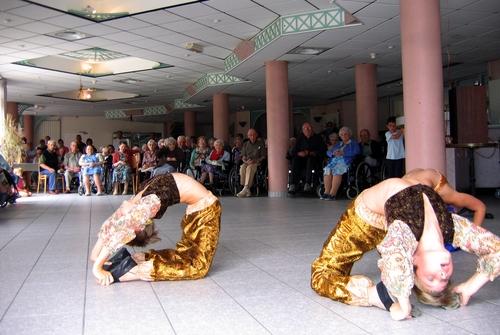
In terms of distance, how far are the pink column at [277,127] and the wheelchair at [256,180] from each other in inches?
13.1

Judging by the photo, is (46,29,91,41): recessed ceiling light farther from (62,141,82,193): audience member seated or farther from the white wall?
the white wall

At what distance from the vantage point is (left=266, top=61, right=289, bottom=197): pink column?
950cm

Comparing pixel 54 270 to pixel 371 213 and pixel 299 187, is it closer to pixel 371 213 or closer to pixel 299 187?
pixel 371 213

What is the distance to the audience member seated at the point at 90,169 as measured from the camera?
10844 mm

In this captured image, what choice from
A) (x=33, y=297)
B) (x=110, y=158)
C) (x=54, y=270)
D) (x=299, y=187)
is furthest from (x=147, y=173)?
(x=33, y=297)

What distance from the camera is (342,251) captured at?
2.26 meters

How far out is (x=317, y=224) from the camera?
4879 mm

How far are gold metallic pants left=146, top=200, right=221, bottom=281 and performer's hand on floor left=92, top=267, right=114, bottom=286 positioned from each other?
0.74ft

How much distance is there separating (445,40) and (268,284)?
7.78 m

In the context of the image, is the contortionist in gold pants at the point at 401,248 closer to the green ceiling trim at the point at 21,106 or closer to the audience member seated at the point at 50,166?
the audience member seated at the point at 50,166

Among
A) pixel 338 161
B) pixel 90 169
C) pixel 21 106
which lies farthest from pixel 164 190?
pixel 21 106

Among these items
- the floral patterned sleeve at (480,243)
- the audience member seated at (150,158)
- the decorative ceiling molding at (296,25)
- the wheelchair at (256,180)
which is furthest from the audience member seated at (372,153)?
the floral patterned sleeve at (480,243)

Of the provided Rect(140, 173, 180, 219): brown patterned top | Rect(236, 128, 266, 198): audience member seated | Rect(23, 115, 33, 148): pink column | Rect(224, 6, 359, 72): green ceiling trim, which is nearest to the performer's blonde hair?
Rect(140, 173, 180, 219): brown patterned top

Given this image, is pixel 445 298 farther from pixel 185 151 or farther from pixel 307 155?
pixel 185 151
